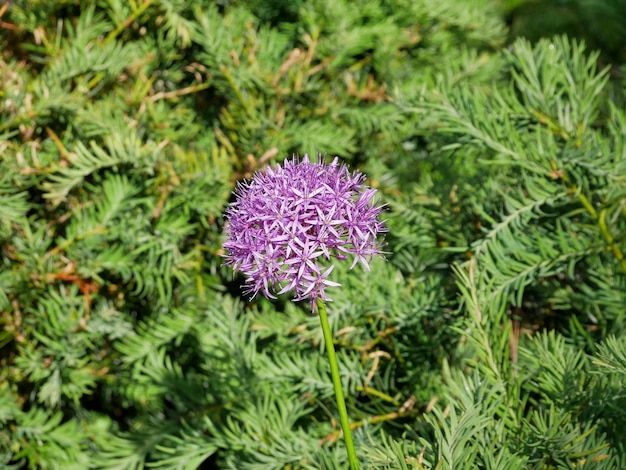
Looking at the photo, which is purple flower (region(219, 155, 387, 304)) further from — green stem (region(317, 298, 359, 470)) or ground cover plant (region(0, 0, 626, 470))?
ground cover plant (region(0, 0, 626, 470))

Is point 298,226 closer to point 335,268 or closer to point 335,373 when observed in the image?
point 335,373

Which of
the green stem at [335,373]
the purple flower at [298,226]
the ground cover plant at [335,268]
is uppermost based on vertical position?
the purple flower at [298,226]

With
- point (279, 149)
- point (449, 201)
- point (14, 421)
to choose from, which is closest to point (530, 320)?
point (449, 201)

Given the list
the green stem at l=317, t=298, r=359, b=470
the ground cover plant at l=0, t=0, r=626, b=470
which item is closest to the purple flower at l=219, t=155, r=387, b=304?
the green stem at l=317, t=298, r=359, b=470

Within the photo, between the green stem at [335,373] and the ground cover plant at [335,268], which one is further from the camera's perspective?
the ground cover plant at [335,268]

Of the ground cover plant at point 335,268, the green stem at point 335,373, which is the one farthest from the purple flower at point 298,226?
the ground cover plant at point 335,268

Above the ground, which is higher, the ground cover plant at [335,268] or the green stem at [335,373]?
the green stem at [335,373]

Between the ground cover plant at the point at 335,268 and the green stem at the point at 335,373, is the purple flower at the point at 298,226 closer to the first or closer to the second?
the green stem at the point at 335,373
